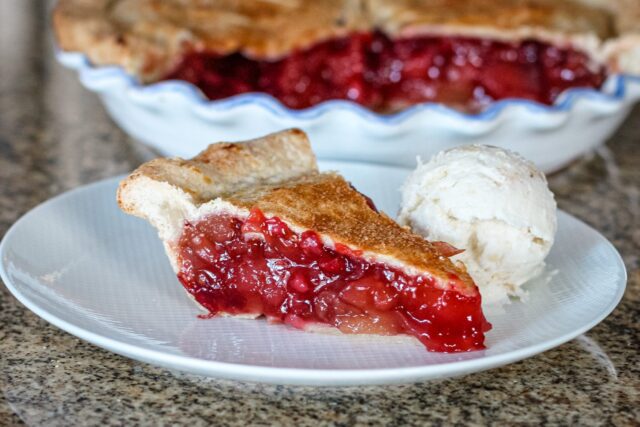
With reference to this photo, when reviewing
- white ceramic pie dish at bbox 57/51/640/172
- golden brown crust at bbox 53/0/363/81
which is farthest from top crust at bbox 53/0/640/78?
white ceramic pie dish at bbox 57/51/640/172

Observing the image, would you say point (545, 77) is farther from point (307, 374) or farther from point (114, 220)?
point (307, 374)

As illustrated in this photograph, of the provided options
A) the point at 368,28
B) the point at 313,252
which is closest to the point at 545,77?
the point at 368,28

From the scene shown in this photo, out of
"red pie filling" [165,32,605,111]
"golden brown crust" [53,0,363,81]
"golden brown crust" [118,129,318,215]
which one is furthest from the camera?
"red pie filling" [165,32,605,111]

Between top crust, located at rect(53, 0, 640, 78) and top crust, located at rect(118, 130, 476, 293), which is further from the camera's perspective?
top crust, located at rect(53, 0, 640, 78)

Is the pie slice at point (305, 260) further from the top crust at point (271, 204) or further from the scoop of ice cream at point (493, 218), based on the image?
the scoop of ice cream at point (493, 218)

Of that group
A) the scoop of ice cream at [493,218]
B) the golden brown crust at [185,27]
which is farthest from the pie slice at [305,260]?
the golden brown crust at [185,27]

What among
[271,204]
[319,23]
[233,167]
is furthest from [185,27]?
[271,204]

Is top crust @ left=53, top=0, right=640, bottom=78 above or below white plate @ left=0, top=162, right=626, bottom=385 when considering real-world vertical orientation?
above

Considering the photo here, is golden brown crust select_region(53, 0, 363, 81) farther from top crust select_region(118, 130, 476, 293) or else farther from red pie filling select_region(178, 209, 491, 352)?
red pie filling select_region(178, 209, 491, 352)
